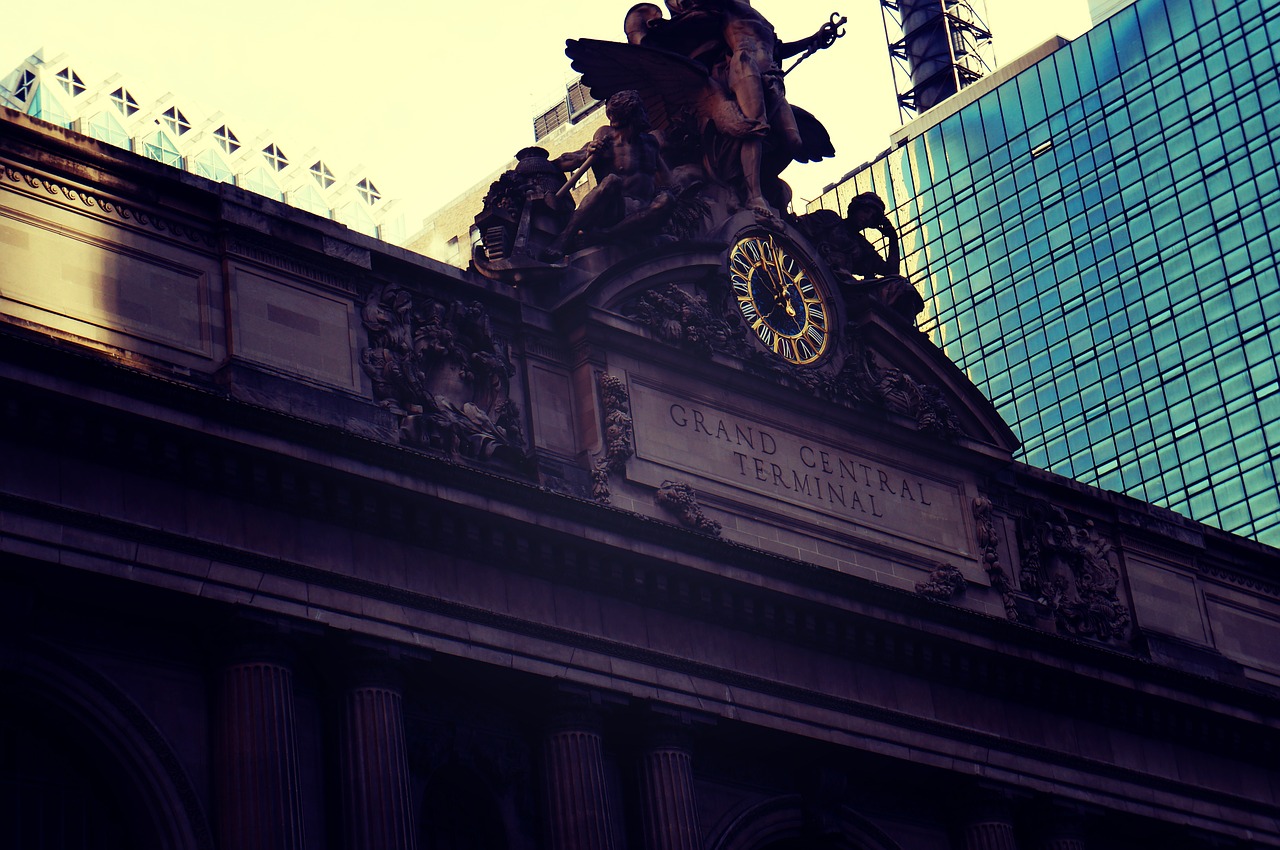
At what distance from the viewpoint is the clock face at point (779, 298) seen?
4728 centimetres

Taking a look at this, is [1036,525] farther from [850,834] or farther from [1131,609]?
[850,834]

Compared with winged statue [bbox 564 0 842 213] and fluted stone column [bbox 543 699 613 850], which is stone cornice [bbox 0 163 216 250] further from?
winged statue [bbox 564 0 842 213]

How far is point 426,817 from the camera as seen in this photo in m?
39.5

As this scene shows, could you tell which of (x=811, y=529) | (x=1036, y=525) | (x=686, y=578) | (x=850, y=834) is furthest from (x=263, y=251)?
(x=1036, y=525)

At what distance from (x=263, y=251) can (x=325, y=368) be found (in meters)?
2.09

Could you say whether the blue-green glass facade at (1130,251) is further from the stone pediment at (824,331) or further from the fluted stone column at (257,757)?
the fluted stone column at (257,757)

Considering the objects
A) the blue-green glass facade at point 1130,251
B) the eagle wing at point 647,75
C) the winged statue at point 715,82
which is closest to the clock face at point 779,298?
the winged statue at point 715,82

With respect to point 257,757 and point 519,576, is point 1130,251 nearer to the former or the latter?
point 519,576

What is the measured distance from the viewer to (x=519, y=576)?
40531 mm

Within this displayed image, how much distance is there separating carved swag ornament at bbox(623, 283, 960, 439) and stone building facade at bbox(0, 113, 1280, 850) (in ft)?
0.28

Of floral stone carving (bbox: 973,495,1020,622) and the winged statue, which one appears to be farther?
floral stone carving (bbox: 973,495,1020,622)

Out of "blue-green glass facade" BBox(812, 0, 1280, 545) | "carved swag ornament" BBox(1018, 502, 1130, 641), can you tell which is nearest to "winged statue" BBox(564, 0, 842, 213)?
"carved swag ornament" BBox(1018, 502, 1130, 641)

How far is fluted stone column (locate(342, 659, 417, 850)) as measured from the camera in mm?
36875

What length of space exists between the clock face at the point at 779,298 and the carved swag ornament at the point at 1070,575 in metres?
6.38
